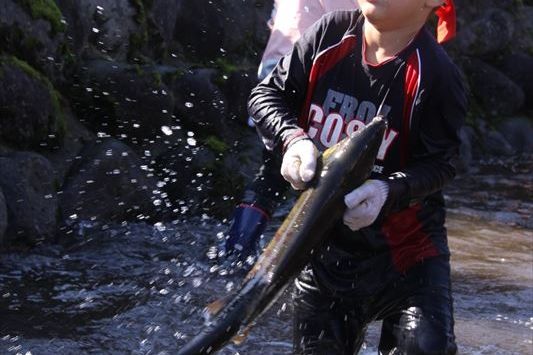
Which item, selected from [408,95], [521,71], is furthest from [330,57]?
[521,71]

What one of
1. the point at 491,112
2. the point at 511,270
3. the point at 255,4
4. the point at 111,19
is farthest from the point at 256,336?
the point at 491,112

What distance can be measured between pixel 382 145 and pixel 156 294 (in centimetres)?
256

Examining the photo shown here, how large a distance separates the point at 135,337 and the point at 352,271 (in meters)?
1.75

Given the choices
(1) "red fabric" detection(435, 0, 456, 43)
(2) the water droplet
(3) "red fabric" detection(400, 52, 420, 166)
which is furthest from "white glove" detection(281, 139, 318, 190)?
(2) the water droplet

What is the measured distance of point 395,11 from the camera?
3256mm

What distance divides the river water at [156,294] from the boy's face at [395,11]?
1.97 m

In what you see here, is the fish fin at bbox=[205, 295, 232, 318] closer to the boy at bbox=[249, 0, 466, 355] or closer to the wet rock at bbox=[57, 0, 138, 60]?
the boy at bbox=[249, 0, 466, 355]

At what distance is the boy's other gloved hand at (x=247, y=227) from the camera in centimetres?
532

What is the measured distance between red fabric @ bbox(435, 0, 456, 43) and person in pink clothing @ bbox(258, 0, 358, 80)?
6.46 feet

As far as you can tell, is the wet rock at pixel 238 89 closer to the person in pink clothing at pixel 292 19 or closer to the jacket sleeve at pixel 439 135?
the person in pink clothing at pixel 292 19

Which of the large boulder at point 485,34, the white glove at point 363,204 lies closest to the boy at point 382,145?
the white glove at point 363,204

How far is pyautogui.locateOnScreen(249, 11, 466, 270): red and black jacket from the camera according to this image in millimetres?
3229

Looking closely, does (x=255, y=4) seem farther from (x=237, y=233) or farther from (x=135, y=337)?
(x=135, y=337)

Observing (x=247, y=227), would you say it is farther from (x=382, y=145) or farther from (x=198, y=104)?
(x=198, y=104)
